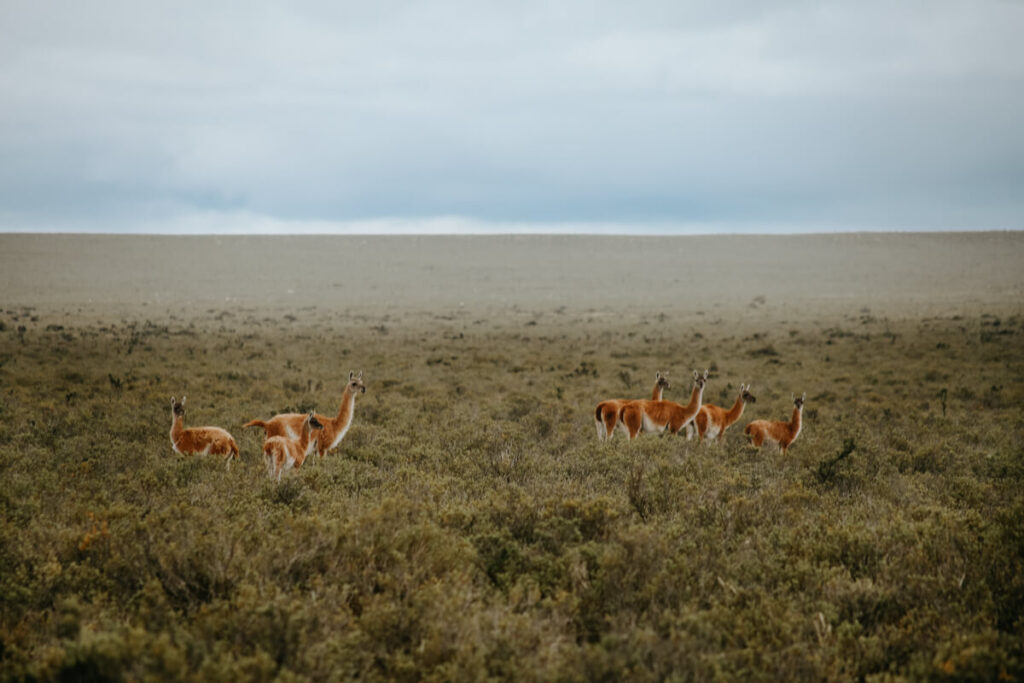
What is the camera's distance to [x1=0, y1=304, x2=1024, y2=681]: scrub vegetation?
3.82 meters

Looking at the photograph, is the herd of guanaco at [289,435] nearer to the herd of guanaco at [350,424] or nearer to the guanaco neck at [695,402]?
the herd of guanaco at [350,424]

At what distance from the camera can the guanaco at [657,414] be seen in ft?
32.0

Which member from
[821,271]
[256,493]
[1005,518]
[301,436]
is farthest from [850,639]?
[821,271]

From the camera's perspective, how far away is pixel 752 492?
7422 millimetres

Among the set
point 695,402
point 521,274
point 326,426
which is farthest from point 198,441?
point 521,274

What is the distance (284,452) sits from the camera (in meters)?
7.31

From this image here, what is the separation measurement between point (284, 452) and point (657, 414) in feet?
18.3

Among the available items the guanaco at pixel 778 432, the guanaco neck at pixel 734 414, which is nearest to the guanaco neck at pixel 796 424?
the guanaco at pixel 778 432

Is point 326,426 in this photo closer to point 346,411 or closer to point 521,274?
point 346,411

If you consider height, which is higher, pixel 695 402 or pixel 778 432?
pixel 695 402

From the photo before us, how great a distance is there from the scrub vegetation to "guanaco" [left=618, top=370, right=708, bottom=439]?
0.29 m

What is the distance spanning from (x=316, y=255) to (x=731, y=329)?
70093 mm

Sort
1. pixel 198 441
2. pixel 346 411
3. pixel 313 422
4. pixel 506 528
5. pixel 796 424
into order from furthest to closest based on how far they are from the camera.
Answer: pixel 796 424 < pixel 346 411 < pixel 198 441 < pixel 313 422 < pixel 506 528

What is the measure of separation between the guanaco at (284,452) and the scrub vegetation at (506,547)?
0.25m
